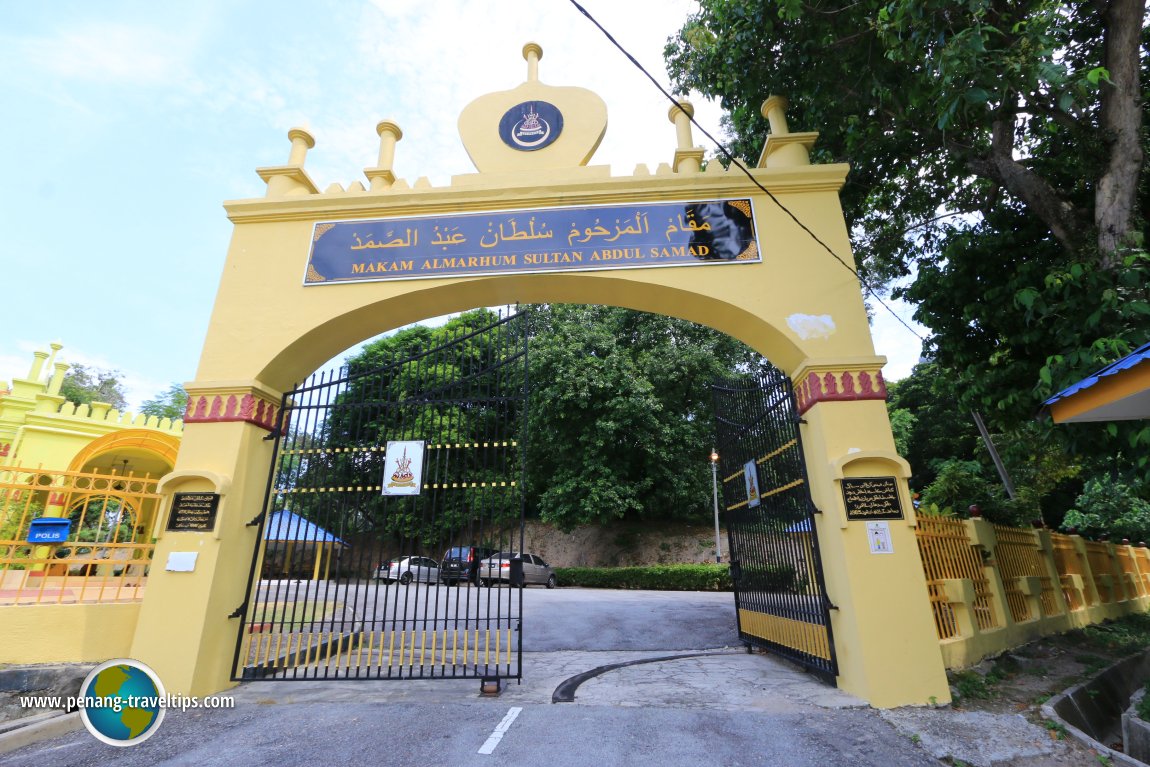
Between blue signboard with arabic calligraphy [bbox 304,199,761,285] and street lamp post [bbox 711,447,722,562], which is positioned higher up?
blue signboard with arabic calligraphy [bbox 304,199,761,285]

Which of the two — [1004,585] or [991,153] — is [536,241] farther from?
[1004,585]

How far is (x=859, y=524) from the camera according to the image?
4.91 metres

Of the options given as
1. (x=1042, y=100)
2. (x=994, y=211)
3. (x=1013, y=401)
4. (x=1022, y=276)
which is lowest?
(x=1013, y=401)

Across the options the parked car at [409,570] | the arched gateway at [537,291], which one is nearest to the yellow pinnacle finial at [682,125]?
the arched gateway at [537,291]

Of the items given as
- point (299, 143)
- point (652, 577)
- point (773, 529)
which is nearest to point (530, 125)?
point (299, 143)

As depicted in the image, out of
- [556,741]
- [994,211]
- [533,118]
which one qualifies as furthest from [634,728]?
[994,211]

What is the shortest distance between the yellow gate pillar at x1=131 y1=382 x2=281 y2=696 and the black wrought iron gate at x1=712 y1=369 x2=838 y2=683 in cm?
531

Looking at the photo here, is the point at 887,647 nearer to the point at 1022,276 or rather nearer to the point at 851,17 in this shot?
the point at 1022,276

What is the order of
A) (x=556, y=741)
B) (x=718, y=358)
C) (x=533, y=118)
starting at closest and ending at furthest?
1. (x=556, y=741)
2. (x=533, y=118)
3. (x=718, y=358)

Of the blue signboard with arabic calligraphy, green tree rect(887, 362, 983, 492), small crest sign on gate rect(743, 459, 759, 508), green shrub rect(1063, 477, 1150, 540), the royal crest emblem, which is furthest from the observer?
green tree rect(887, 362, 983, 492)

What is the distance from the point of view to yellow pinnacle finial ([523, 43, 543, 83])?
23.5 ft

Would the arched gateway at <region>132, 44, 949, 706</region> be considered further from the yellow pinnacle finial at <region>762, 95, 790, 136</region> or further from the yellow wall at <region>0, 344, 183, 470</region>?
the yellow wall at <region>0, 344, 183, 470</region>

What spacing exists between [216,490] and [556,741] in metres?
3.88

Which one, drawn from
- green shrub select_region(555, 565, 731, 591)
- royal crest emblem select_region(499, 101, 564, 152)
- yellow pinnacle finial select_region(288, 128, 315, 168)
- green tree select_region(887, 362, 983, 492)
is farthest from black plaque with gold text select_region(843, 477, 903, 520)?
green tree select_region(887, 362, 983, 492)
